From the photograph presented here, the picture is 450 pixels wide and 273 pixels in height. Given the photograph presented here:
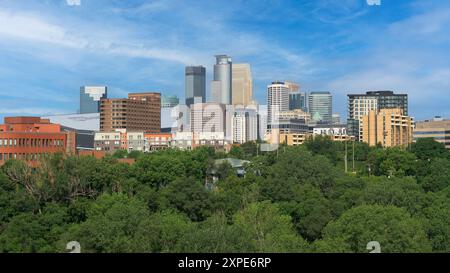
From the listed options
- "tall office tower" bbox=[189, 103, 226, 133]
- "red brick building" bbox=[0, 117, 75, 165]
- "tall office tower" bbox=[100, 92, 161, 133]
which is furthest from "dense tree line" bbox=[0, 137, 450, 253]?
"tall office tower" bbox=[189, 103, 226, 133]

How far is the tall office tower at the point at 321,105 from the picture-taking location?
82.3 m

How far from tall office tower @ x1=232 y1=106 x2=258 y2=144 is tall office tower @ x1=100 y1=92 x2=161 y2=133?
1015 cm

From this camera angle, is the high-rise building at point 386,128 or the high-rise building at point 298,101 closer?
the high-rise building at point 386,128

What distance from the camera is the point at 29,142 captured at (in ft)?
72.2

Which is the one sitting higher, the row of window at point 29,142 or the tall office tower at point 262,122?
the tall office tower at point 262,122

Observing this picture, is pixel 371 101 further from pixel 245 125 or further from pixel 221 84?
pixel 221 84

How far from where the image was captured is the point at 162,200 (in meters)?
13.8

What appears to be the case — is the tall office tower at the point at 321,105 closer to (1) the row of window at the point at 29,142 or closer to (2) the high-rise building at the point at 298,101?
(2) the high-rise building at the point at 298,101

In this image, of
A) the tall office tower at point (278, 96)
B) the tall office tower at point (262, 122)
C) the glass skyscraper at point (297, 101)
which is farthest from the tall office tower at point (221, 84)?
the glass skyscraper at point (297, 101)

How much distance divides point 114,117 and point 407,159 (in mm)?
27116

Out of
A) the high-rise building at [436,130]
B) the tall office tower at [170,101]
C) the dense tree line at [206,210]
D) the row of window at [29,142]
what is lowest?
the dense tree line at [206,210]

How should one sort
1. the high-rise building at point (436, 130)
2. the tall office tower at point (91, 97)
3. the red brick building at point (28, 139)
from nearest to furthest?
1. the red brick building at point (28, 139)
2. the tall office tower at point (91, 97)
3. the high-rise building at point (436, 130)

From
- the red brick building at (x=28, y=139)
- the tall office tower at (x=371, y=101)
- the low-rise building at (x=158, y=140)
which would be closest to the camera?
the red brick building at (x=28, y=139)

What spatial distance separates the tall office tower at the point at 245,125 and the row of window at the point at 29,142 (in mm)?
37457
